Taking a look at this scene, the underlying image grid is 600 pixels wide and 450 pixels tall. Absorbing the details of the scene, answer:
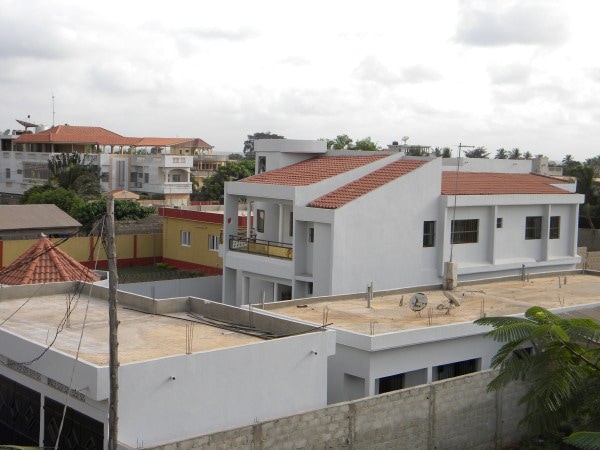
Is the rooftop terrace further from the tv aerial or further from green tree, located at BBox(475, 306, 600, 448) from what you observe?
the tv aerial

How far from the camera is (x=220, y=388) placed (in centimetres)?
1669

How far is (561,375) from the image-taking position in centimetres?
1770

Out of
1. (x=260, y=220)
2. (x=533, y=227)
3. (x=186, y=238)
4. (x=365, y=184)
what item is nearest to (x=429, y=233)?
(x=365, y=184)

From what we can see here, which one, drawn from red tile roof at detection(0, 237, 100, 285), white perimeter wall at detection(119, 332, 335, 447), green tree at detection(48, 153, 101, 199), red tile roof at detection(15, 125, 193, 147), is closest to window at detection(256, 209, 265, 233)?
red tile roof at detection(0, 237, 100, 285)

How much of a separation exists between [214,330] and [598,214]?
4834 cm

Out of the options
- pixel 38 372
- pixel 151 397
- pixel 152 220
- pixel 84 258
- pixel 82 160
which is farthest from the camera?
pixel 82 160

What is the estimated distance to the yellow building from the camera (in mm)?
44156

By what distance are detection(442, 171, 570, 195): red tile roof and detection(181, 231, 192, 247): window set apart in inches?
663

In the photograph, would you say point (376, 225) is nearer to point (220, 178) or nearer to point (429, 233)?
point (429, 233)

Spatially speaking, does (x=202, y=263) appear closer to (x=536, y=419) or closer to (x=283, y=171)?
(x=283, y=171)

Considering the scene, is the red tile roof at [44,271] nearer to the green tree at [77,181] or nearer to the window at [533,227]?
the window at [533,227]

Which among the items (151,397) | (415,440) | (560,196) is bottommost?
(415,440)

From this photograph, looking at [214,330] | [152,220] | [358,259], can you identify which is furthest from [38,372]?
[152,220]

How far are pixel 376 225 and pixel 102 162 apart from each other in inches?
2184
